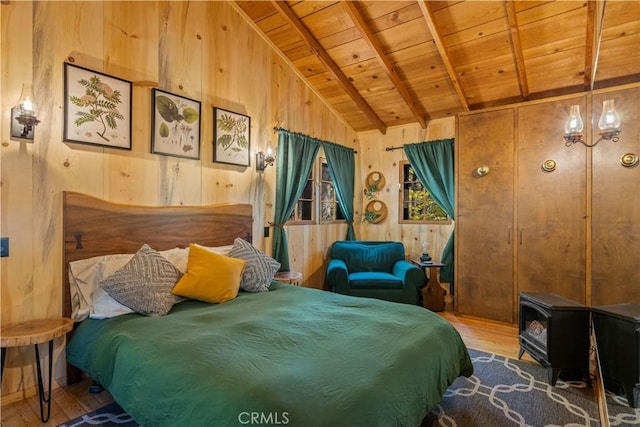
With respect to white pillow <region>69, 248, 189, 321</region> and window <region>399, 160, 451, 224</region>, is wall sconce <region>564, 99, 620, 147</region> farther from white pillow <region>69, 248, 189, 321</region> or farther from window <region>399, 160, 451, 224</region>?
white pillow <region>69, 248, 189, 321</region>

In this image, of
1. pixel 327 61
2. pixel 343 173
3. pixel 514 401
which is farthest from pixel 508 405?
pixel 327 61

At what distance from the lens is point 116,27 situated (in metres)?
2.55

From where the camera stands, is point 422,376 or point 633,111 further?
point 633,111

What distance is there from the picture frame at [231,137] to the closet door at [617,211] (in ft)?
9.97

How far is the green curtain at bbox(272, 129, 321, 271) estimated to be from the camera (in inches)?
150

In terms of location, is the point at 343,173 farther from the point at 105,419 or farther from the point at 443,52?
the point at 105,419

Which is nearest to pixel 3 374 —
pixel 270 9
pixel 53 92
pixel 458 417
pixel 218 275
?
pixel 218 275

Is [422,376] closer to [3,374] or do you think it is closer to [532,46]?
[3,374]

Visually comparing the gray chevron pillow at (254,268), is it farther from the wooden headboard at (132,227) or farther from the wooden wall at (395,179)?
the wooden wall at (395,179)

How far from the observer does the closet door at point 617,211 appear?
182cm

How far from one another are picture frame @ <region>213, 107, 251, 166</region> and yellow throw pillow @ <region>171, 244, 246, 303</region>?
3.71 ft

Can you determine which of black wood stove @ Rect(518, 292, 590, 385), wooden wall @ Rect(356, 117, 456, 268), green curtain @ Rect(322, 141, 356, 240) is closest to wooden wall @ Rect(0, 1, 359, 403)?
green curtain @ Rect(322, 141, 356, 240)

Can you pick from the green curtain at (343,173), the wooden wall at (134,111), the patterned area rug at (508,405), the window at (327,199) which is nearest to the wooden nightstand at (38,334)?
the wooden wall at (134,111)

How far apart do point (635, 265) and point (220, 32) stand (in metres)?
3.89
